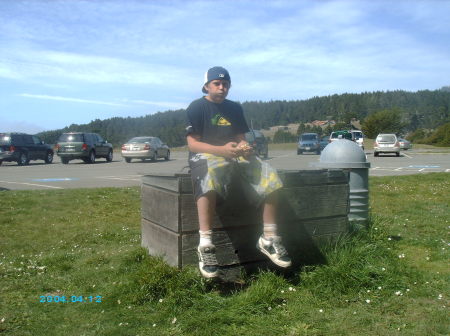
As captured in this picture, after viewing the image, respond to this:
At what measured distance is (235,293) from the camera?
3.51 m

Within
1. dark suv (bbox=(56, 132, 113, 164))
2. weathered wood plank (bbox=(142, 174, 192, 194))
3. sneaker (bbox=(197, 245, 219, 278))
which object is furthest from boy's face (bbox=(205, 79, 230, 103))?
dark suv (bbox=(56, 132, 113, 164))

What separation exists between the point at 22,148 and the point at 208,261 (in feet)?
83.2

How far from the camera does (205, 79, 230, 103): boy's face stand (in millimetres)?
3746

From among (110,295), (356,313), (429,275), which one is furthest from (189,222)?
(429,275)

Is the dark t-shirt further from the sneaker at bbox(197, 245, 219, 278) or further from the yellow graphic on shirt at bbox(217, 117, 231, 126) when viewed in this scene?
the sneaker at bbox(197, 245, 219, 278)

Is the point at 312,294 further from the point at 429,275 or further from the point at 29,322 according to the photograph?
the point at 29,322

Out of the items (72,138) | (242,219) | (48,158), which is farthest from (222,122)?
(48,158)

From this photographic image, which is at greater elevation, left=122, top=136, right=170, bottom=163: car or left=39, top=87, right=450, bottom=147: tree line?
left=39, top=87, right=450, bottom=147: tree line

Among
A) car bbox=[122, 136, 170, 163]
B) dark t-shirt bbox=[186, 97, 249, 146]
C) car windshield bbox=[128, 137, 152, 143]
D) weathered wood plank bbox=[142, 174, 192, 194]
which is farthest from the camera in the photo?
car windshield bbox=[128, 137, 152, 143]

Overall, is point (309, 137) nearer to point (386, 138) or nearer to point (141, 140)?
point (386, 138)

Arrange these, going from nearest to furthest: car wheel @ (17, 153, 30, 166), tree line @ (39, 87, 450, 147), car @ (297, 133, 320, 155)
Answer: car wheel @ (17, 153, 30, 166), car @ (297, 133, 320, 155), tree line @ (39, 87, 450, 147)

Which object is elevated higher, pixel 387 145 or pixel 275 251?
pixel 275 251

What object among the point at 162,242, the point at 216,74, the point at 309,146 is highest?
the point at 216,74

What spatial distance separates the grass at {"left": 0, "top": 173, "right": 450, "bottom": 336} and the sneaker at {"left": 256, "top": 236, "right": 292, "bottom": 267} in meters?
0.21
